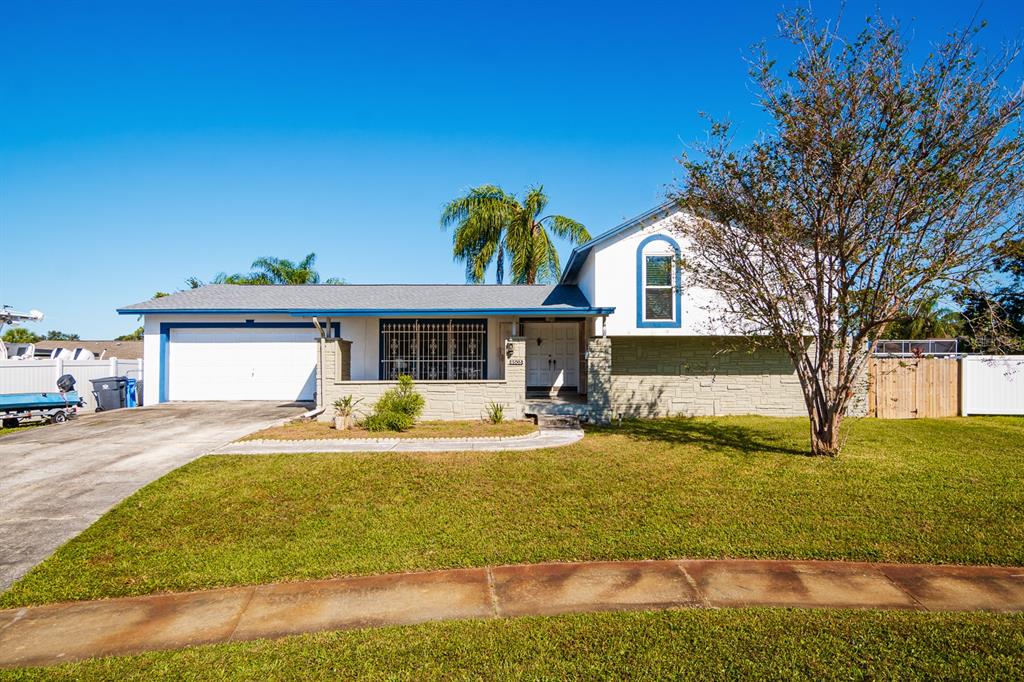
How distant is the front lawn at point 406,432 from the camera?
1012 centimetres

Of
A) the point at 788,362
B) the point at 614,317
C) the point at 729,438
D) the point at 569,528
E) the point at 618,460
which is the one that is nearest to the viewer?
the point at 569,528

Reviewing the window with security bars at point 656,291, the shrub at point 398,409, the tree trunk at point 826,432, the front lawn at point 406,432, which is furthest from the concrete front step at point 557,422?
the tree trunk at point 826,432

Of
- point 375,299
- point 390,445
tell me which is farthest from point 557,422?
point 375,299

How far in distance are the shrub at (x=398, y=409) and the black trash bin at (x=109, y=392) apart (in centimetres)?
905

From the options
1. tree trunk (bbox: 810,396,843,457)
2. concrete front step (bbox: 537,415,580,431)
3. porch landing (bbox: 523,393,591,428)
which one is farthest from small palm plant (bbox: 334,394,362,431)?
tree trunk (bbox: 810,396,843,457)

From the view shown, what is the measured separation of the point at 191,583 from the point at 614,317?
10694mm

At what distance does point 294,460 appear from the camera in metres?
8.34

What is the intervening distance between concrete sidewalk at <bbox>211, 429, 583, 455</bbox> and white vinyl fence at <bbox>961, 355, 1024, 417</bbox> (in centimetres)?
1176

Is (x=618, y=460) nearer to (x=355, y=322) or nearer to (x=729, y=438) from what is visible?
(x=729, y=438)

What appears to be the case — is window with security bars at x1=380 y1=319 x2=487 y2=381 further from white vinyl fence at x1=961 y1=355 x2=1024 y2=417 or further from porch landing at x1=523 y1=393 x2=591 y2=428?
white vinyl fence at x1=961 y1=355 x2=1024 y2=417

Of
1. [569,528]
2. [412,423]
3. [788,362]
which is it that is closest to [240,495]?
[569,528]

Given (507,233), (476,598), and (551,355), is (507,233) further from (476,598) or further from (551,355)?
(476,598)

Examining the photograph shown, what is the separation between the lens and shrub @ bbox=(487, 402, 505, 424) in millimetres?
11930

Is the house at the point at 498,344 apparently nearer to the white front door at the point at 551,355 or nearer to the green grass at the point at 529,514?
the white front door at the point at 551,355
